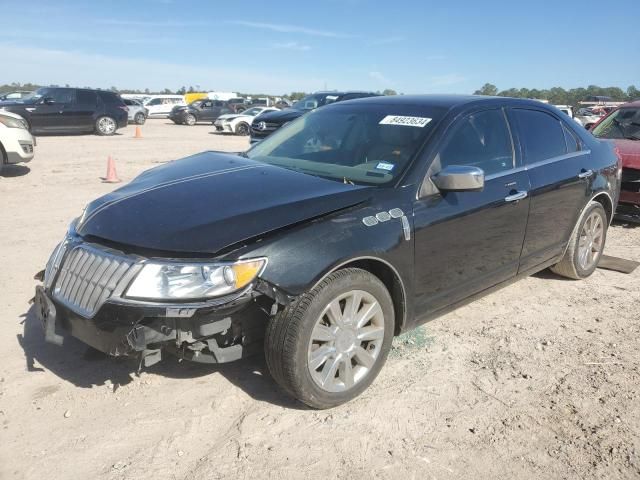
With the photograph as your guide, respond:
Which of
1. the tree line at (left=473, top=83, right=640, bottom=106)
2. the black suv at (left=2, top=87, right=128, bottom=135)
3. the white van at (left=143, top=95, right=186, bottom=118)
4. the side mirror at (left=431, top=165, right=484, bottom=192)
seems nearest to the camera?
the side mirror at (left=431, top=165, right=484, bottom=192)

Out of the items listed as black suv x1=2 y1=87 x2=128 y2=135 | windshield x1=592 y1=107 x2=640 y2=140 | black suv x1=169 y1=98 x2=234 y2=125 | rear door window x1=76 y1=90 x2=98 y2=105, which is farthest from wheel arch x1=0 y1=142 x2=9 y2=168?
black suv x1=169 y1=98 x2=234 y2=125

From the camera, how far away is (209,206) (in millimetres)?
2943

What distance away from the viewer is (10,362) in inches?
135

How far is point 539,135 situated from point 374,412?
272cm

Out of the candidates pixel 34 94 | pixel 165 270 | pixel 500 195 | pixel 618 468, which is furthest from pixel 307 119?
pixel 34 94

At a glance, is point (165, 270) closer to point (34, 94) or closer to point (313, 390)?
point (313, 390)

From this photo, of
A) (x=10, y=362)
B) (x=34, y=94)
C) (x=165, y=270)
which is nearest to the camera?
(x=165, y=270)

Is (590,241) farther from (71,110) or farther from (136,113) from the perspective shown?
(136,113)

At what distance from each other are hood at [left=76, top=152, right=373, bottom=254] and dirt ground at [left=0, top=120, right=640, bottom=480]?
971 mm

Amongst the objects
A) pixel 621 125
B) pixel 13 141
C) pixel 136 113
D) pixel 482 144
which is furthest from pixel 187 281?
pixel 136 113

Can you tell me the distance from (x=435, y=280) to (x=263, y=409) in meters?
1.34

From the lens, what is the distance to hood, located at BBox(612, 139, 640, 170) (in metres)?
6.74

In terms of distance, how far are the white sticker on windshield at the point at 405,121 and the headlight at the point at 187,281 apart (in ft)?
5.68

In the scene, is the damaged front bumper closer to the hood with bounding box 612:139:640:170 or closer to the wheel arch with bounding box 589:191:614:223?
the wheel arch with bounding box 589:191:614:223
